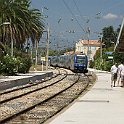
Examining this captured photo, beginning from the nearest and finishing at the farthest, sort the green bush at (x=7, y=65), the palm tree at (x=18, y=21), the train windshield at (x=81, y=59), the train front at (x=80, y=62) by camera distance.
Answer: the green bush at (x=7, y=65) < the palm tree at (x=18, y=21) < the train front at (x=80, y=62) < the train windshield at (x=81, y=59)

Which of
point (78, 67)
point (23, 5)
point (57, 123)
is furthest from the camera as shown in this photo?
point (78, 67)

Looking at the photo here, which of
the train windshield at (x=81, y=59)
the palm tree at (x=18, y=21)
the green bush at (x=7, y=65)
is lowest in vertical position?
the green bush at (x=7, y=65)

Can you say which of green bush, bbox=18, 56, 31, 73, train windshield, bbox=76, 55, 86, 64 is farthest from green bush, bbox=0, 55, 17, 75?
train windshield, bbox=76, 55, 86, 64

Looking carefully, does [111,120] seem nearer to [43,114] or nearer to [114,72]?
[43,114]

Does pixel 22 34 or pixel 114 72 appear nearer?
pixel 114 72

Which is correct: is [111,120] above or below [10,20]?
below

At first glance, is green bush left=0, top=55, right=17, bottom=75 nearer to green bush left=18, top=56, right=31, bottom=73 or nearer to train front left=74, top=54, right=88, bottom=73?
green bush left=18, top=56, right=31, bottom=73

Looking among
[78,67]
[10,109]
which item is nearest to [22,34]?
[78,67]

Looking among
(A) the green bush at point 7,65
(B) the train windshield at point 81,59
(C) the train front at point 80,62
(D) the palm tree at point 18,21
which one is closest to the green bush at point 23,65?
(D) the palm tree at point 18,21

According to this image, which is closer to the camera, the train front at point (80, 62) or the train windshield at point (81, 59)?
the train front at point (80, 62)

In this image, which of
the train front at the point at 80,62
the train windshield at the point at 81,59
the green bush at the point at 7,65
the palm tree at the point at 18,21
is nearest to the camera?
the green bush at the point at 7,65

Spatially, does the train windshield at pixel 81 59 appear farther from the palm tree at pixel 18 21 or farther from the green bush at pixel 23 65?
the green bush at pixel 23 65

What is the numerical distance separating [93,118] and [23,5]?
149 feet

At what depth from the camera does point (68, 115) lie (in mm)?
15984
